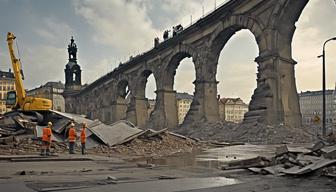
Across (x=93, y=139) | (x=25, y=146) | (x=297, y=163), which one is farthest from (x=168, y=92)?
(x=297, y=163)

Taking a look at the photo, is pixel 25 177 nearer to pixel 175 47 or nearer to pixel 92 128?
pixel 92 128

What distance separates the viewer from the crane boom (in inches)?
949

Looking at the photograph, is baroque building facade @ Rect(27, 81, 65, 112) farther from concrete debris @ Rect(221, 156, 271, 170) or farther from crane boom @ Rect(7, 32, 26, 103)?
concrete debris @ Rect(221, 156, 271, 170)

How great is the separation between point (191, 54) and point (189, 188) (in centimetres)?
3529

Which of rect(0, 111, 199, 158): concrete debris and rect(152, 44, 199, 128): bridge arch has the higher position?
rect(152, 44, 199, 128): bridge arch

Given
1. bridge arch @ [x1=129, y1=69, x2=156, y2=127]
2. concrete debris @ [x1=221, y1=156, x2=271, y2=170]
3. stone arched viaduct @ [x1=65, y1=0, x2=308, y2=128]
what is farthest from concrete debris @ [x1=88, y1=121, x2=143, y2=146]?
bridge arch @ [x1=129, y1=69, x2=156, y2=127]

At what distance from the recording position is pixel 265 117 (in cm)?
2784

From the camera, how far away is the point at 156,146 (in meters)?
18.8

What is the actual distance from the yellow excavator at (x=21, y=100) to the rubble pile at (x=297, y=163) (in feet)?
49.3

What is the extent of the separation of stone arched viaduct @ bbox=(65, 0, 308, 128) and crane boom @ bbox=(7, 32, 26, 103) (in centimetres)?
1795

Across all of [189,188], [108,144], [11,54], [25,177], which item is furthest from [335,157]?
[11,54]

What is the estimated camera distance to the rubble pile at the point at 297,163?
7.91 meters

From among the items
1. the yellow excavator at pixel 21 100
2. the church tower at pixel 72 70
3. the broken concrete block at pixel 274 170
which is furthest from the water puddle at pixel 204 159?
the church tower at pixel 72 70

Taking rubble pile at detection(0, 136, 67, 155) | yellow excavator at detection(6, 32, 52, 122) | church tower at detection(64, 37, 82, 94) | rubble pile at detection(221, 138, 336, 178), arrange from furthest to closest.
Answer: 1. church tower at detection(64, 37, 82, 94)
2. yellow excavator at detection(6, 32, 52, 122)
3. rubble pile at detection(0, 136, 67, 155)
4. rubble pile at detection(221, 138, 336, 178)
